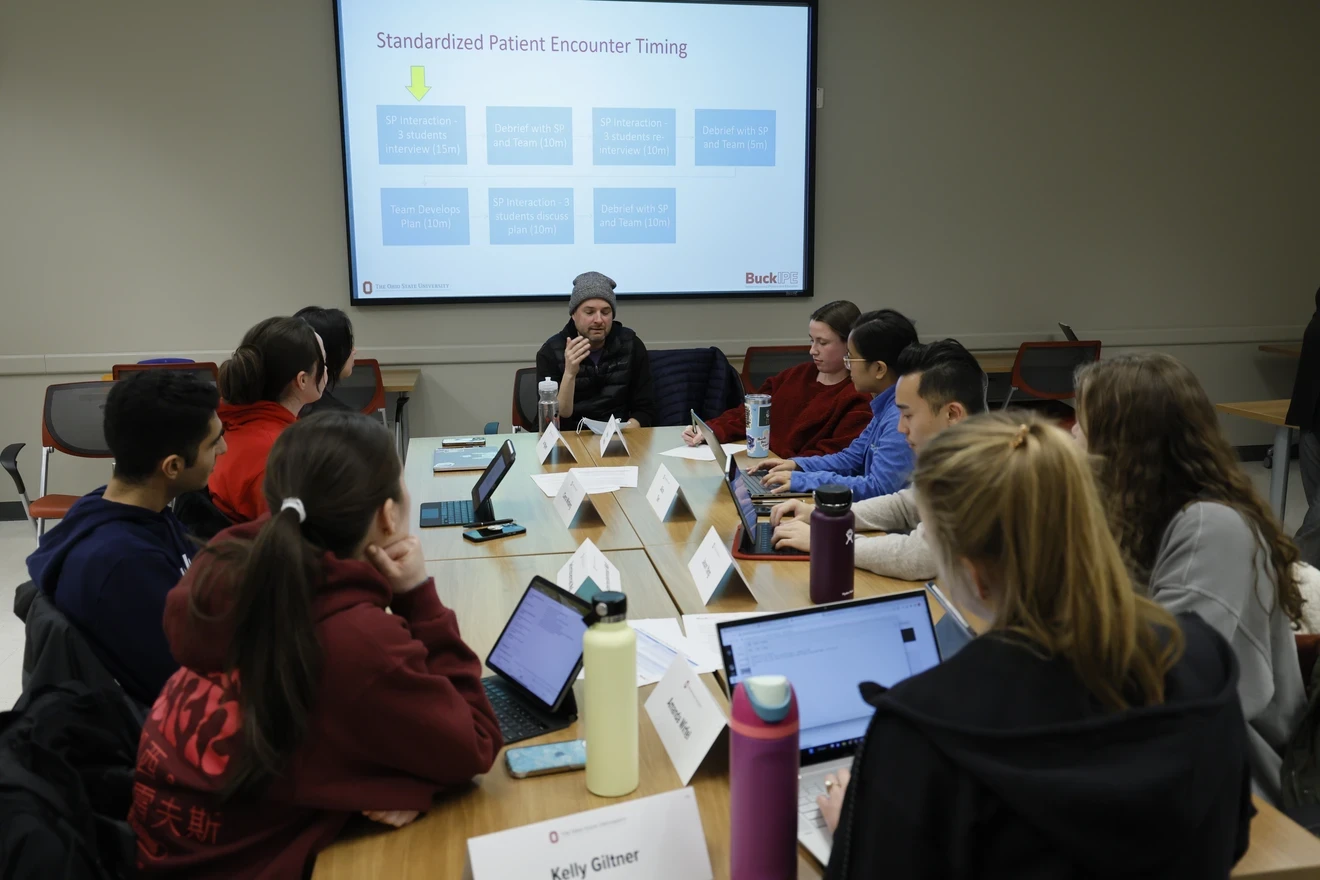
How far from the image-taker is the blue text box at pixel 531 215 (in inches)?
189

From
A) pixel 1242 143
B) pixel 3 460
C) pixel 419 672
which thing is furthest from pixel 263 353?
pixel 1242 143

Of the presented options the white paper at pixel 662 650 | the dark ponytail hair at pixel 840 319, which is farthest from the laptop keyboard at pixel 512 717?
the dark ponytail hair at pixel 840 319

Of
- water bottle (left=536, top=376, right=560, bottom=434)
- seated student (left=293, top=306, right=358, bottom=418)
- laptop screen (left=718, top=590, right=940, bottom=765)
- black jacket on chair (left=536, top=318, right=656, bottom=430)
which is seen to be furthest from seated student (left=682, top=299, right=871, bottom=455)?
laptop screen (left=718, top=590, right=940, bottom=765)

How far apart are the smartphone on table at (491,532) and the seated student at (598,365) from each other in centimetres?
153

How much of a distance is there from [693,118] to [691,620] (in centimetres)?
364

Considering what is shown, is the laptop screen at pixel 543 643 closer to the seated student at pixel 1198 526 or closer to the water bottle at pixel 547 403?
the seated student at pixel 1198 526

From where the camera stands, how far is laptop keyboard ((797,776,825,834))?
1.16 metres

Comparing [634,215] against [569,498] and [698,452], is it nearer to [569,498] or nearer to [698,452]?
[698,452]

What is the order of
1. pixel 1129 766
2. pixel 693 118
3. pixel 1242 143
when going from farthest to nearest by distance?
pixel 1242 143 < pixel 693 118 < pixel 1129 766

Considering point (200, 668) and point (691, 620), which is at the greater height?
point (200, 668)

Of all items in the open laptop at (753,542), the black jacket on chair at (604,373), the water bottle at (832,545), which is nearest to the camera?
the water bottle at (832,545)

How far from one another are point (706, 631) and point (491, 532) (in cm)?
79

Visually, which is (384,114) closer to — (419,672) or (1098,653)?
(419,672)

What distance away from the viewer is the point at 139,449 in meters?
1.80
